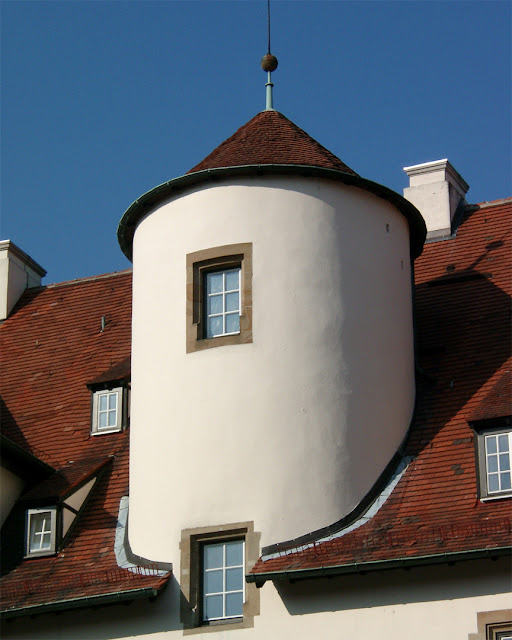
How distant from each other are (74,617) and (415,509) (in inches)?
189

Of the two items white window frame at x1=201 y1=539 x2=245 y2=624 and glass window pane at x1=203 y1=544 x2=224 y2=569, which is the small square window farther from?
glass window pane at x1=203 y1=544 x2=224 y2=569

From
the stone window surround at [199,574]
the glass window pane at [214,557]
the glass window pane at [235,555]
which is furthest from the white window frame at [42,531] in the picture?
the glass window pane at [235,555]

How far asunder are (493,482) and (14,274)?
13377mm

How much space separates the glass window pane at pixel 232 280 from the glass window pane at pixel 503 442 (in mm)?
4346

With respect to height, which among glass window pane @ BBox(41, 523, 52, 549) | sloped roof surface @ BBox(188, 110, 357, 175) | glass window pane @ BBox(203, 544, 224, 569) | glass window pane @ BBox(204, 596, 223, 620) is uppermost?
sloped roof surface @ BBox(188, 110, 357, 175)

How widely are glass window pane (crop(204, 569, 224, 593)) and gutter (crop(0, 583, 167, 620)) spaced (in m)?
0.64

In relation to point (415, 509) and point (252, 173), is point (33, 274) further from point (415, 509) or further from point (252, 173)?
point (415, 509)

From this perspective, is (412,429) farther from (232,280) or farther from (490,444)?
(232,280)

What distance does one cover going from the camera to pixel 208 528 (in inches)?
810

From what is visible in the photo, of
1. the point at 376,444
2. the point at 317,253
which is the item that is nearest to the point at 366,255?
the point at 317,253

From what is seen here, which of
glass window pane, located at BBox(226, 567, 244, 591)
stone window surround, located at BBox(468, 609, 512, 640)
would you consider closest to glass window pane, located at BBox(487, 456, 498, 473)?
stone window surround, located at BBox(468, 609, 512, 640)

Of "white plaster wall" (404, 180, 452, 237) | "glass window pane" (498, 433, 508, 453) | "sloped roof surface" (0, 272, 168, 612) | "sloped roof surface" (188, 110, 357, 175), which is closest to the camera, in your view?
"glass window pane" (498, 433, 508, 453)

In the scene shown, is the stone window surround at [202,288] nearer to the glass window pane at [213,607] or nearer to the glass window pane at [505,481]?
the glass window pane at [213,607]

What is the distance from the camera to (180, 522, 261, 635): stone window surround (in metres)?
19.9
